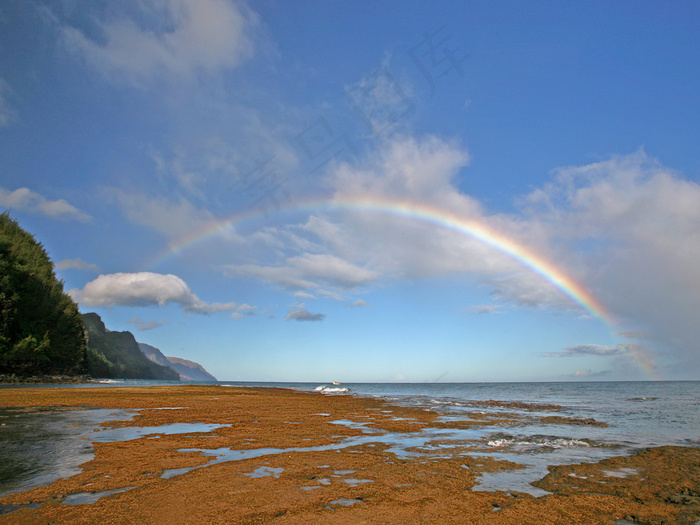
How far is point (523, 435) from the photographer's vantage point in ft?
60.4

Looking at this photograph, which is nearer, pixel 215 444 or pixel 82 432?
pixel 215 444

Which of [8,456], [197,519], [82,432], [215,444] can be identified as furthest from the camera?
[82,432]

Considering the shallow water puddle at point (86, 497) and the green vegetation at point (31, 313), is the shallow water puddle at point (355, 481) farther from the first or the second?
the green vegetation at point (31, 313)

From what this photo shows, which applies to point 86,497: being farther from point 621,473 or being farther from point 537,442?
point 537,442

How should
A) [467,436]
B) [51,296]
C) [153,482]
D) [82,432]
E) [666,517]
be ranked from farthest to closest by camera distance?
[51,296], [467,436], [82,432], [153,482], [666,517]

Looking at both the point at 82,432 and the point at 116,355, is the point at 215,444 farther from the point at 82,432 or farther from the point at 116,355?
the point at 116,355

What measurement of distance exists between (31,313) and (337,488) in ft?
182

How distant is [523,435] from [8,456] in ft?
65.4

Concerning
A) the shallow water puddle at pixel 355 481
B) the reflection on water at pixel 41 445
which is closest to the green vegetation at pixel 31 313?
the reflection on water at pixel 41 445

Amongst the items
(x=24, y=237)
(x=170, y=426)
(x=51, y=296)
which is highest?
(x=24, y=237)

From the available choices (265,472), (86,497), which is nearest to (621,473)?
(265,472)

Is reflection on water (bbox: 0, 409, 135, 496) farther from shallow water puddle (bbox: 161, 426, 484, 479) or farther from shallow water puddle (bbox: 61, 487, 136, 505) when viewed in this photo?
shallow water puddle (bbox: 161, 426, 484, 479)

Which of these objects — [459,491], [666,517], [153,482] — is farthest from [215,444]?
[666,517]

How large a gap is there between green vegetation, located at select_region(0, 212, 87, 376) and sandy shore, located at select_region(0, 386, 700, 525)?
41.9 metres
